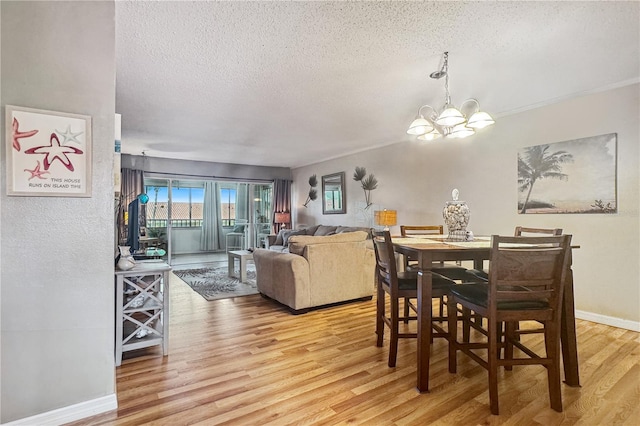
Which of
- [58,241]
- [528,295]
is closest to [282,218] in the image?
[58,241]

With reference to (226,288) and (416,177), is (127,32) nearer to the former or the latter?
(226,288)

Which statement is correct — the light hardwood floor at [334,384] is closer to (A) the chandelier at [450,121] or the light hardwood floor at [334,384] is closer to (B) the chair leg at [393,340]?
(B) the chair leg at [393,340]

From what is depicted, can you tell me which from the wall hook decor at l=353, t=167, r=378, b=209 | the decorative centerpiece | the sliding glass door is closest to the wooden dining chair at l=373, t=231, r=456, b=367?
the decorative centerpiece

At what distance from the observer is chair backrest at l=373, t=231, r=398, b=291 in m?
2.21

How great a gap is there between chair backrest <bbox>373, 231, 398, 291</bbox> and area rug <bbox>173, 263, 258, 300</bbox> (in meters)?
2.41

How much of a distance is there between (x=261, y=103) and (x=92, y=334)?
2702 millimetres

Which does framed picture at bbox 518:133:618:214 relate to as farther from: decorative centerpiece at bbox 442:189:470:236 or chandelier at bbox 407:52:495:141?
decorative centerpiece at bbox 442:189:470:236

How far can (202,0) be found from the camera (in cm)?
184

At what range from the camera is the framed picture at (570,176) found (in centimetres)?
308

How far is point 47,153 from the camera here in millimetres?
1585

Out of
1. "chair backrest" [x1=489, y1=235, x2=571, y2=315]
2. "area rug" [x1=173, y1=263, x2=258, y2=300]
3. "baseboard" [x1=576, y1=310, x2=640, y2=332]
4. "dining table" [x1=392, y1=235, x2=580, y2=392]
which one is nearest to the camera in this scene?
"chair backrest" [x1=489, y1=235, x2=571, y2=315]

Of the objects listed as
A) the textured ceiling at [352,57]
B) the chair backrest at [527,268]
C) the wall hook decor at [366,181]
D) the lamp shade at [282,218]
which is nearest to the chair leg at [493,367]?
the chair backrest at [527,268]

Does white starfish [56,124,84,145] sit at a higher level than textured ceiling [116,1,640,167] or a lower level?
lower

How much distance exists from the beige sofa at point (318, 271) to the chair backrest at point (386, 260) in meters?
1.08
